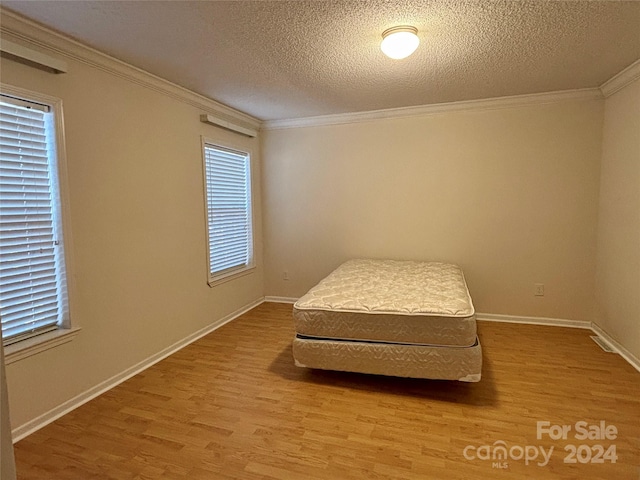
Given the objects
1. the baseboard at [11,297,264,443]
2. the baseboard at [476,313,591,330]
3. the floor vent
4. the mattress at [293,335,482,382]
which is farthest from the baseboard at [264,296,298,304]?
the floor vent

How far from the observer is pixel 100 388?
262 centimetres

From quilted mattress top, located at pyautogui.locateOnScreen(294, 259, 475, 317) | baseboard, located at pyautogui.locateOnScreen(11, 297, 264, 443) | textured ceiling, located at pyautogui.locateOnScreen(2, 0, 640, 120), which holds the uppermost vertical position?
textured ceiling, located at pyautogui.locateOnScreen(2, 0, 640, 120)

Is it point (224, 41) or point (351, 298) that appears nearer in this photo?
point (224, 41)

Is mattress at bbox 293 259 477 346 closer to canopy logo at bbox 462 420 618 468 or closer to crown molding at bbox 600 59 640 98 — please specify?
canopy logo at bbox 462 420 618 468

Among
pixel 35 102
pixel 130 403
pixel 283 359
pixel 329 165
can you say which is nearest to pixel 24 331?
pixel 130 403

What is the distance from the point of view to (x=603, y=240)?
3.54m

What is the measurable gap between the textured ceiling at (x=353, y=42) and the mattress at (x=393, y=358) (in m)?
2.05

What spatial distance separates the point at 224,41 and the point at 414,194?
267 cm

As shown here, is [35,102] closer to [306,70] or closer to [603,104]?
[306,70]

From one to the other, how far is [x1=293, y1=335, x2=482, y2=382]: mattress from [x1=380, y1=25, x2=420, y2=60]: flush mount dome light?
1952 millimetres

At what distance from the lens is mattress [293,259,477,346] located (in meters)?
2.41

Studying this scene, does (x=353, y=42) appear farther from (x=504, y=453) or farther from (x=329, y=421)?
(x=504, y=453)

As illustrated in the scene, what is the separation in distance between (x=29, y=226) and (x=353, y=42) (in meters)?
2.36

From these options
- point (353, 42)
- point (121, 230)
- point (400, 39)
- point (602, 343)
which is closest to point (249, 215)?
point (121, 230)
